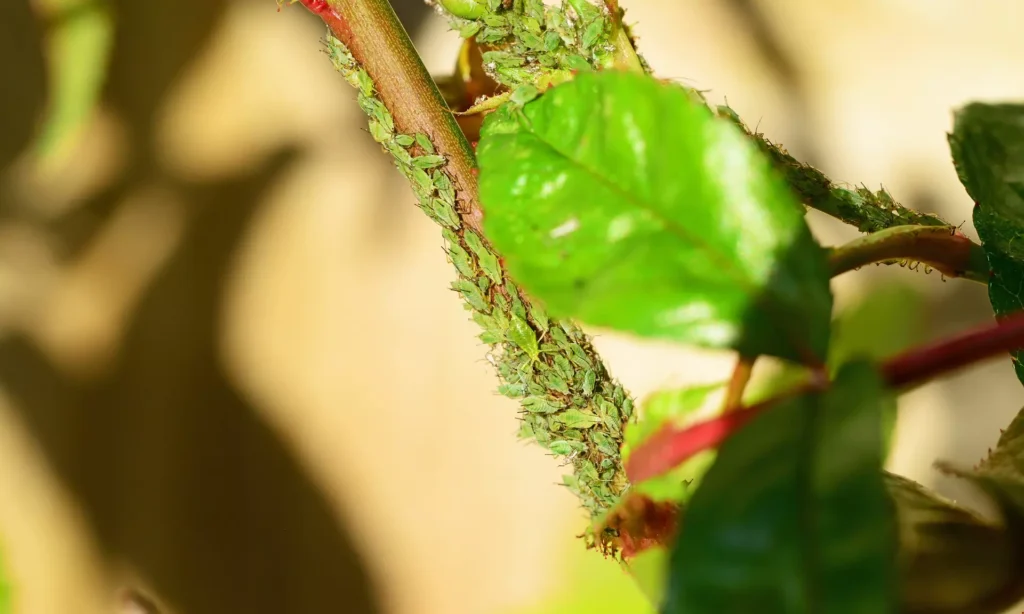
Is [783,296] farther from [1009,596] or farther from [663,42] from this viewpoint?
[663,42]

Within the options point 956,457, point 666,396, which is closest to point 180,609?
point 666,396

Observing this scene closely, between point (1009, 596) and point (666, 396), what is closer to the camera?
point (1009, 596)

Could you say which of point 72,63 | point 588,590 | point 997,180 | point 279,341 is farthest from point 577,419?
point 72,63

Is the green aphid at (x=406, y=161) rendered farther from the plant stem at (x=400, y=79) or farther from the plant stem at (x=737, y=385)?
the plant stem at (x=737, y=385)

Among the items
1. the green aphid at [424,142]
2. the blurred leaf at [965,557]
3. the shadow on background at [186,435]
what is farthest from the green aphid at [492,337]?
the shadow on background at [186,435]

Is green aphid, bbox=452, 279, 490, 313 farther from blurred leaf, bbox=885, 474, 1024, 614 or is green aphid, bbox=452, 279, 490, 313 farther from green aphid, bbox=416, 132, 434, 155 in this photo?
blurred leaf, bbox=885, 474, 1024, 614

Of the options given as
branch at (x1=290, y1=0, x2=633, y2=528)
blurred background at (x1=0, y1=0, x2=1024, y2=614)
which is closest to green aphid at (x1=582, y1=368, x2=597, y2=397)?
branch at (x1=290, y1=0, x2=633, y2=528)
